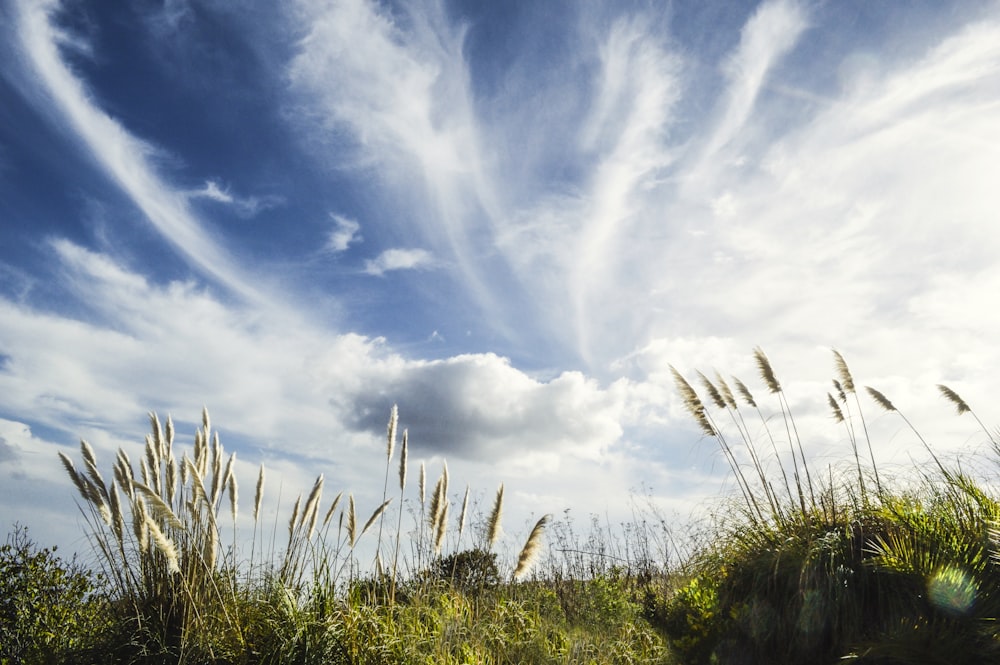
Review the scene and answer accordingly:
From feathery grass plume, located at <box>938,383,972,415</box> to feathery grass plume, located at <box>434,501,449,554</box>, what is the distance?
5018 millimetres

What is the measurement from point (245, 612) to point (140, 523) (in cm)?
98

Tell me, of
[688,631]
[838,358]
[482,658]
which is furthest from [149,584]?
[838,358]

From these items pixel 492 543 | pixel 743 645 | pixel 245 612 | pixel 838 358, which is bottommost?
pixel 743 645

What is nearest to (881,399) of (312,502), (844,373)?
(844,373)

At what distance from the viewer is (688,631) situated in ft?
14.4

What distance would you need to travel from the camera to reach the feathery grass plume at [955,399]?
6301 mm

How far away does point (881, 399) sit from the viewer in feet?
20.3

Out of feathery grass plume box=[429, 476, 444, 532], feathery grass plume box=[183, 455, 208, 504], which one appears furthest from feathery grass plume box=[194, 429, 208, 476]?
feathery grass plume box=[429, 476, 444, 532]

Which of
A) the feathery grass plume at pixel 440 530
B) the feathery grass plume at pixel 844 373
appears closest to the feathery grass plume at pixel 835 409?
the feathery grass plume at pixel 844 373

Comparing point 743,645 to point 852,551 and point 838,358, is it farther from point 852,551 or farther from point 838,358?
point 838,358

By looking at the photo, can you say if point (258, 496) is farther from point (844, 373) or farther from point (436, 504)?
point (844, 373)

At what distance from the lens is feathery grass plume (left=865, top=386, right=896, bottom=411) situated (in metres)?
6.13

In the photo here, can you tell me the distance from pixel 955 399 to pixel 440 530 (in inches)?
202

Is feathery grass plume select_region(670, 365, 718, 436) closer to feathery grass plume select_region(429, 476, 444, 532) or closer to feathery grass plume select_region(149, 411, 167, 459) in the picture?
feathery grass plume select_region(429, 476, 444, 532)
